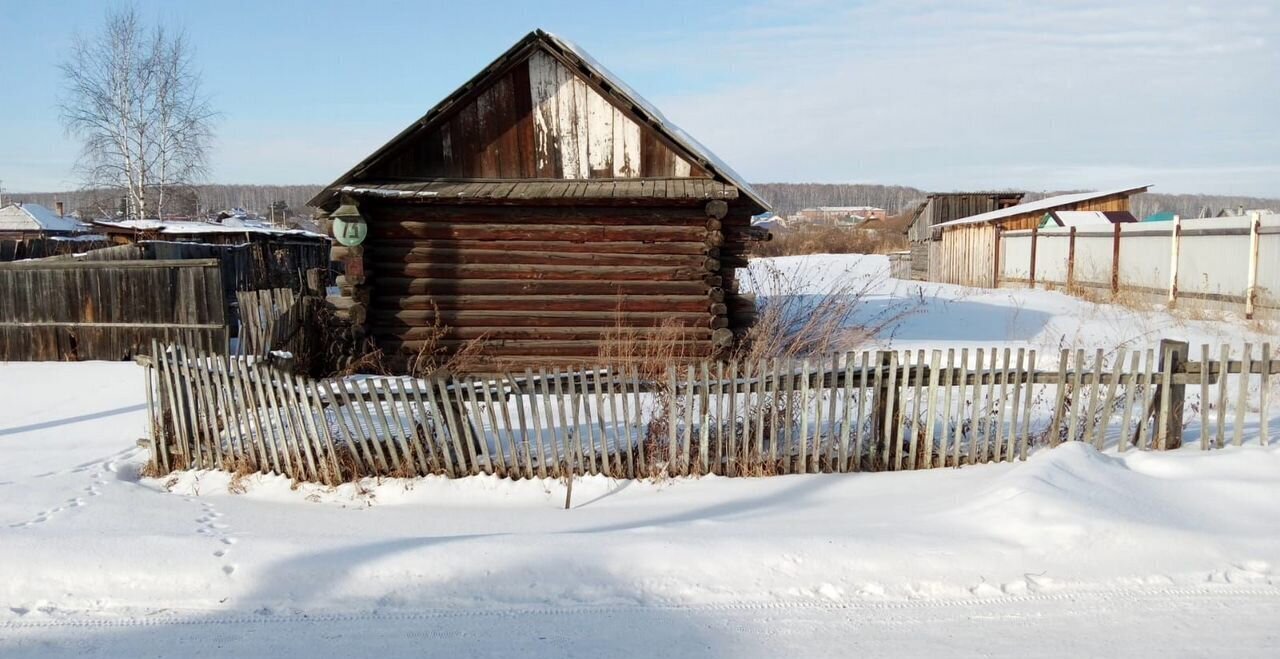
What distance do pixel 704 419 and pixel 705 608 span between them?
2616mm

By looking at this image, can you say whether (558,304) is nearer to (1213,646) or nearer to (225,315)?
(225,315)

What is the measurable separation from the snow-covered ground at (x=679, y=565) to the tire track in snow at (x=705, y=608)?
1 centimetres

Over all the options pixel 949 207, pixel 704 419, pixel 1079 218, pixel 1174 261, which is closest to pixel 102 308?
pixel 704 419

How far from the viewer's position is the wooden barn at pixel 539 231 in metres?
11.6

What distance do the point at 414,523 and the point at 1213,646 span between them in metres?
4.64

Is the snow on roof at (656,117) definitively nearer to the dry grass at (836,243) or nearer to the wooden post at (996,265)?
the wooden post at (996,265)

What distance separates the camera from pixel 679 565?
4.80 m

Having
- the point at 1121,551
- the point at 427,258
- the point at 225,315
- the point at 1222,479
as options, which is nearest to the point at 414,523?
the point at 1121,551

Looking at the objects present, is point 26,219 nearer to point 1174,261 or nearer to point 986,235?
point 986,235

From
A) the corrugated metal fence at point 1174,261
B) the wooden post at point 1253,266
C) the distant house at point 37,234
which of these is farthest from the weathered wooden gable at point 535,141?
the distant house at point 37,234

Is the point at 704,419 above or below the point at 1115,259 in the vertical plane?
below

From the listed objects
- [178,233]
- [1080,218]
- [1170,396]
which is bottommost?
[1170,396]

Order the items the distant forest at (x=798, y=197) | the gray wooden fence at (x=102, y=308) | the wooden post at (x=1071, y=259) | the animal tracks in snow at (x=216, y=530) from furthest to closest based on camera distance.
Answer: the distant forest at (x=798, y=197) → the wooden post at (x=1071, y=259) → the gray wooden fence at (x=102, y=308) → the animal tracks in snow at (x=216, y=530)

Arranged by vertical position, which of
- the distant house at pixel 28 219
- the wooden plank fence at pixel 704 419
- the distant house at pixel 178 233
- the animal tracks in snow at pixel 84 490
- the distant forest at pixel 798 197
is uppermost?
the distant forest at pixel 798 197
